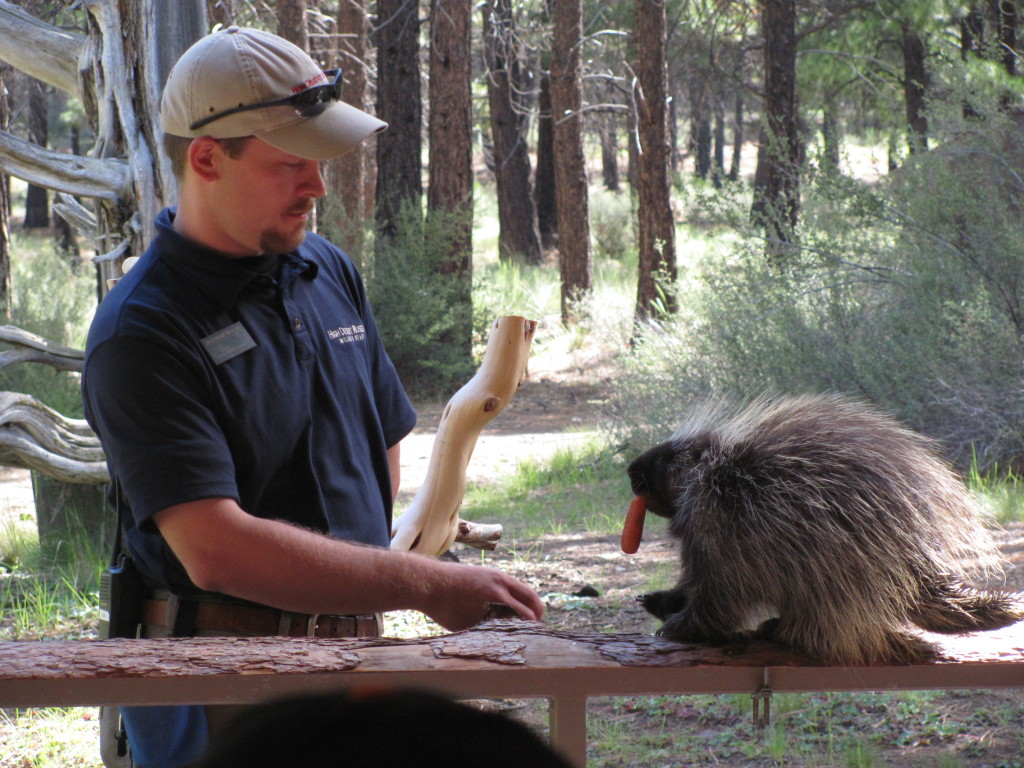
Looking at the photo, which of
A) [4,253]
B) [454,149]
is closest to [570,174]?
[454,149]

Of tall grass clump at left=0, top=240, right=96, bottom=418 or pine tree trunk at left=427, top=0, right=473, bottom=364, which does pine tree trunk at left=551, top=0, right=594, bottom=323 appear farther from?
tall grass clump at left=0, top=240, right=96, bottom=418

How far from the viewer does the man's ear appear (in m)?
1.91

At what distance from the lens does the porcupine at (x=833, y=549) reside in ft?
5.49

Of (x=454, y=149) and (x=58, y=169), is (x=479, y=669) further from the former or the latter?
(x=454, y=149)

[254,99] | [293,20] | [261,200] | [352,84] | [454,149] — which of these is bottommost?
[261,200]

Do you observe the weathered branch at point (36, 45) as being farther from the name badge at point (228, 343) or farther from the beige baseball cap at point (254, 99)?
the name badge at point (228, 343)

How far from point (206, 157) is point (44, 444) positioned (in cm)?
372

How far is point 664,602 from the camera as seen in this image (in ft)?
6.73

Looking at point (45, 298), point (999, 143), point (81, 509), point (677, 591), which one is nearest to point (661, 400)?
point (999, 143)

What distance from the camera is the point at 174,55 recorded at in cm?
439

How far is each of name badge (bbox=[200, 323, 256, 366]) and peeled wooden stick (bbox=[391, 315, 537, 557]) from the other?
884 mm

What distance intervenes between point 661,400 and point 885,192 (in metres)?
2.25

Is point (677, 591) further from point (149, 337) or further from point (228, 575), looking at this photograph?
point (149, 337)

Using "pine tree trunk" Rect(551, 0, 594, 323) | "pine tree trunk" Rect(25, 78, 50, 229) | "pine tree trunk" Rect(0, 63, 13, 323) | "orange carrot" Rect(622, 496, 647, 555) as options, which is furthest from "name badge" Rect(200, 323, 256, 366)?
"pine tree trunk" Rect(0, 63, 13, 323)
